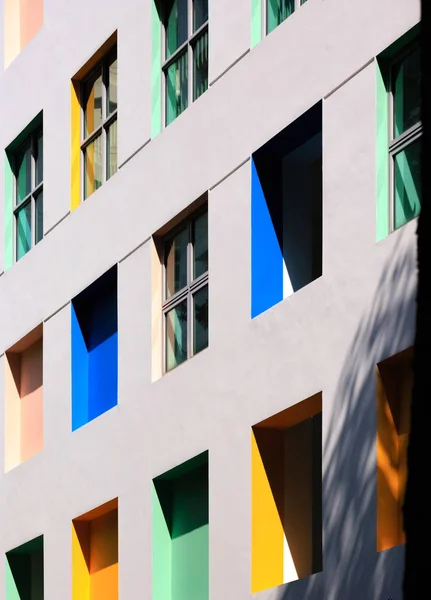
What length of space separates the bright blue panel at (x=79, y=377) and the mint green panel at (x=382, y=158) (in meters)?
8.30

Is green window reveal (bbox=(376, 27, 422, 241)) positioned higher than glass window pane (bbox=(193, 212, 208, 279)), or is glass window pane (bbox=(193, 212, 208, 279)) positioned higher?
glass window pane (bbox=(193, 212, 208, 279))

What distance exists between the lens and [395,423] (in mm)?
16062

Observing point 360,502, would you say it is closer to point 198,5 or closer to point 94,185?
point 198,5

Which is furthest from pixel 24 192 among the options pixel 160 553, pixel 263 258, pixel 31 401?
pixel 263 258

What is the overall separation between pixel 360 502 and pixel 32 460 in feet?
31.3

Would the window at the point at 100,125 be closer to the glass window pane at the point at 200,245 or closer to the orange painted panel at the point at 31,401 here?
the orange painted panel at the point at 31,401

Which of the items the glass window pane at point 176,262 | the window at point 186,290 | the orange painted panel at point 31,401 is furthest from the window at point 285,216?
the orange painted panel at point 31,401

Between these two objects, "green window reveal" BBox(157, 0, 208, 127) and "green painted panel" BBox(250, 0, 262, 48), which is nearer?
"green painted panel" BBox(250, 0, 262, 48)

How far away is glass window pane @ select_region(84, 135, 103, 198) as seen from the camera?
959 inches

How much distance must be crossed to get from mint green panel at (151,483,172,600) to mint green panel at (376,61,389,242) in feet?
18.8

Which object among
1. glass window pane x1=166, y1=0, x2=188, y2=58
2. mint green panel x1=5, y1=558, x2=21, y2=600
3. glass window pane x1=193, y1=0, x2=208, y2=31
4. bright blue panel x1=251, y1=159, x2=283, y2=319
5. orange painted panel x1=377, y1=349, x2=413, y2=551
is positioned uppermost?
glass window pane x1=166, y1=0, x2=188, y2=58

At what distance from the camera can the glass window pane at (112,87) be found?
78.9 ft

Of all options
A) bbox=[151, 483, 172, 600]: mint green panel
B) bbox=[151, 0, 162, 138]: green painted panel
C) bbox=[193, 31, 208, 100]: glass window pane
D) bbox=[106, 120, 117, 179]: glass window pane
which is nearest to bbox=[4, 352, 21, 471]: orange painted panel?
bbox=[106, 120, 117, 179]: glass window pane

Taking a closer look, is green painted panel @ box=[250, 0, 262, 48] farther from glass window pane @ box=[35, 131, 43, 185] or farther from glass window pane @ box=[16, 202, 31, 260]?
glass window pane @ box=[16, 202, 31, 260]
